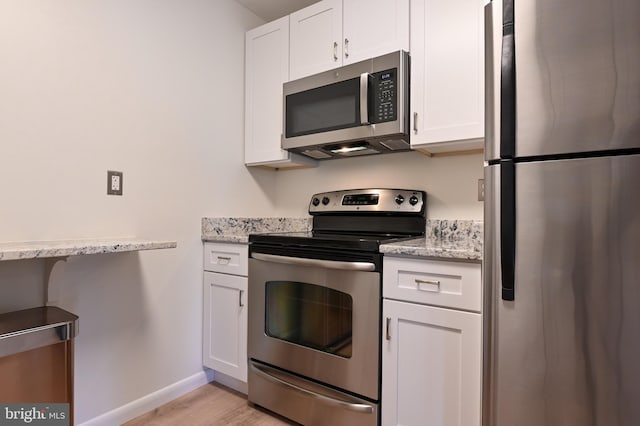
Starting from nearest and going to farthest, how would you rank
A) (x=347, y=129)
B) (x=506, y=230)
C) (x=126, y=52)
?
(x=506, y=230) → (x=126, y=52) → (x=347, y=129)

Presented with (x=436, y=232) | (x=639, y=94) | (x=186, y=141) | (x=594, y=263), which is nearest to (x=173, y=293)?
(x=186, y=141)

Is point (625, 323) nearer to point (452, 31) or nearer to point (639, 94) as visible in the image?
point (639, 94)

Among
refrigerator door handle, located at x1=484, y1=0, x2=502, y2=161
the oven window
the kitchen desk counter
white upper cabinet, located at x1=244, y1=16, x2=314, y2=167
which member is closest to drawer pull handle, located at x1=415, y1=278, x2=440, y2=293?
the kitchen desk counter

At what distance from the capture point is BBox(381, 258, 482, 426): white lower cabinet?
1.30 m

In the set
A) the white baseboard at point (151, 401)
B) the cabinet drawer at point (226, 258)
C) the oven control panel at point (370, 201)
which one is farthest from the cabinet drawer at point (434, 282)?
the white baseboard at point (151, 401)

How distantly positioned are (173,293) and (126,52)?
4.13 ft

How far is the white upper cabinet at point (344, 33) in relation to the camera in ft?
5.74

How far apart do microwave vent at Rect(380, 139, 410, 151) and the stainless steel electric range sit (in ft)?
0.79

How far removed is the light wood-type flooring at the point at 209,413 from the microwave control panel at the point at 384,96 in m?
1.57

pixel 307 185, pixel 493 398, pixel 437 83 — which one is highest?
pixel 437 83

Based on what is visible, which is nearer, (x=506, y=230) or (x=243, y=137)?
(x=506, y=230)

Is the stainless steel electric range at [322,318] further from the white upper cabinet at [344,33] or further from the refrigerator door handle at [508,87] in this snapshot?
the white upper cabinet at [344,33]

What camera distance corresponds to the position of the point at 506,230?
103cm

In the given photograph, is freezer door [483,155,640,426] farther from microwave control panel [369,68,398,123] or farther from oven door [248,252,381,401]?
microwave control panel [369,68,398,123]
